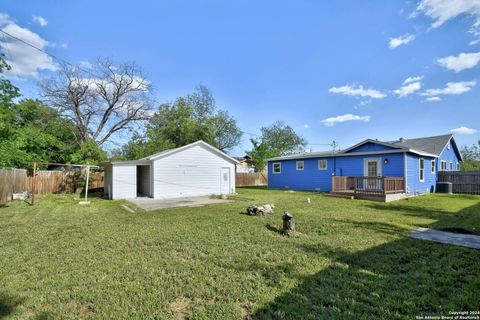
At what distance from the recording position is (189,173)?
15742 millimetres

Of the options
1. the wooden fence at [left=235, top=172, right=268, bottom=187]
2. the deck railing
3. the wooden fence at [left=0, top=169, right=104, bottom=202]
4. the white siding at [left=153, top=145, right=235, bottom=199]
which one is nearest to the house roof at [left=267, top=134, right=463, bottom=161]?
the deck railing

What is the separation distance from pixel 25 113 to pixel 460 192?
3198cm

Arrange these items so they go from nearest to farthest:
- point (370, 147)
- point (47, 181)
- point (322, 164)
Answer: point (370, 147) < point (47, 181) < point (322, 164)

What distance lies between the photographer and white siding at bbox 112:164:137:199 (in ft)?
46.6

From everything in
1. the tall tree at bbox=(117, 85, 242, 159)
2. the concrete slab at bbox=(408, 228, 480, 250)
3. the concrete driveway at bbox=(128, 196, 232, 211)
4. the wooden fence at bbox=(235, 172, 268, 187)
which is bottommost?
the concrete driveway at bbox=(128, 196, 232, 211)

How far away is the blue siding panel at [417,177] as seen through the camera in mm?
13660

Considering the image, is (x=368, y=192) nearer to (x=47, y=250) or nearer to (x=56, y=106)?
(x=47, y=250)

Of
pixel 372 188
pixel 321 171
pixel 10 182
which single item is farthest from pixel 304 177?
pixel 10 182

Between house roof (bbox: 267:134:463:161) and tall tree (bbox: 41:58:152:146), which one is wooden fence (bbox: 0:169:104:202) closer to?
tall tree (bbox: 41:58:152:146)

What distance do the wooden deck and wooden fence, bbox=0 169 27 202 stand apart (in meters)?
16.6

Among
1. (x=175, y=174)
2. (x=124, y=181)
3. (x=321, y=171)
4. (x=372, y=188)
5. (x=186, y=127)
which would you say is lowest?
(x=372, y=188)

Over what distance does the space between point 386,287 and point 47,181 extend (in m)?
19.9

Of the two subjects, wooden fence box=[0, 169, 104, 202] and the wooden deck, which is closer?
Answer: the wooden deck

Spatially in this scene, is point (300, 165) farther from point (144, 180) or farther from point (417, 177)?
point (144, 180)
